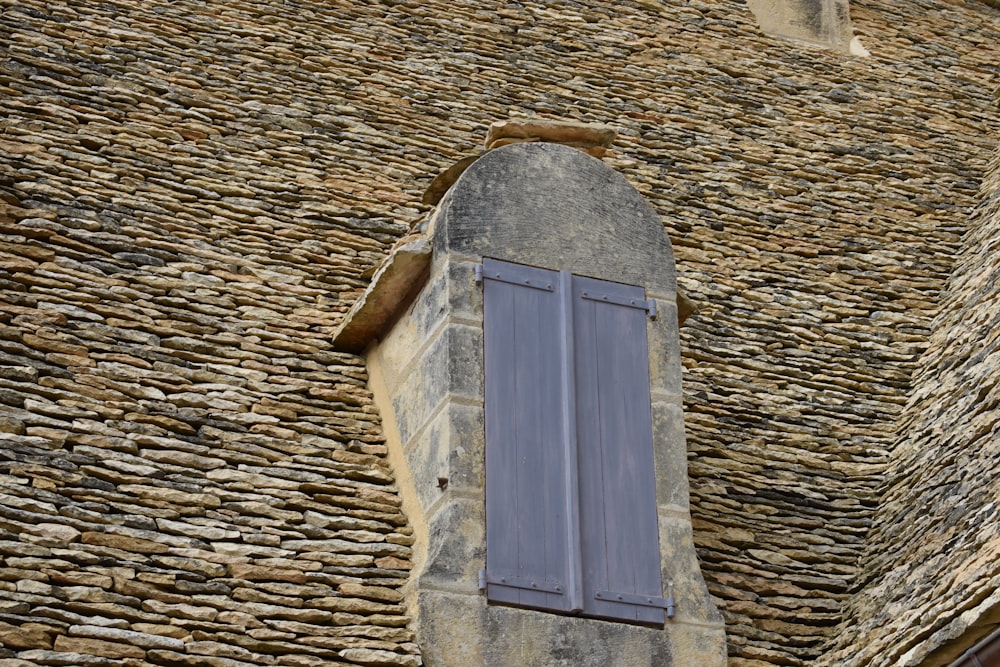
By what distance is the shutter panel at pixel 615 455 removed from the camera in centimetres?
707

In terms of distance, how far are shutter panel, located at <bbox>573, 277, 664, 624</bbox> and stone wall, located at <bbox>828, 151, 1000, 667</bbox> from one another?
979 mm

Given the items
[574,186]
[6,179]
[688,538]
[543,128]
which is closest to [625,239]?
[574,186]

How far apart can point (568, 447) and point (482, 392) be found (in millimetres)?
455

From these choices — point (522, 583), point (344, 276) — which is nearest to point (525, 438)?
point (522, 583)

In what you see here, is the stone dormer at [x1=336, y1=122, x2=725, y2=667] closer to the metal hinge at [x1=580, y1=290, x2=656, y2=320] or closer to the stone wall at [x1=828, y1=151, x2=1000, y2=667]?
the metal hinge at [x1=580, y1=290, x2=656, y2=320]

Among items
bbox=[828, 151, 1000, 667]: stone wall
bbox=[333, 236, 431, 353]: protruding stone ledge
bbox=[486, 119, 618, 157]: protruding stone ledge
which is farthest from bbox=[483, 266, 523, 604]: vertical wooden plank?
bbox=[828, 151, 1000, 667]: stone wall

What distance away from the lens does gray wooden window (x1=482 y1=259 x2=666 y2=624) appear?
22.8 feet

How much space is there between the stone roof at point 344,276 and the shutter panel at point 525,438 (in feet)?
1.55

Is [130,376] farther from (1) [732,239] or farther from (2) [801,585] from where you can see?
(1) [732,239]

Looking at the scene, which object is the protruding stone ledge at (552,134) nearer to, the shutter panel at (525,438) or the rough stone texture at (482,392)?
the rough stone texture at (482,392)

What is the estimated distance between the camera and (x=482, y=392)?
7.31 meters

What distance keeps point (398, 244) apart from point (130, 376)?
1470 mm

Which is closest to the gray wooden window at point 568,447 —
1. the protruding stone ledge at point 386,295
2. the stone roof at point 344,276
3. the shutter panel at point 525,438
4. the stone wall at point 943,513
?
the shutter panel at point 525,438

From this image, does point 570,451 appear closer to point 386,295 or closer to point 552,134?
point 386,295
